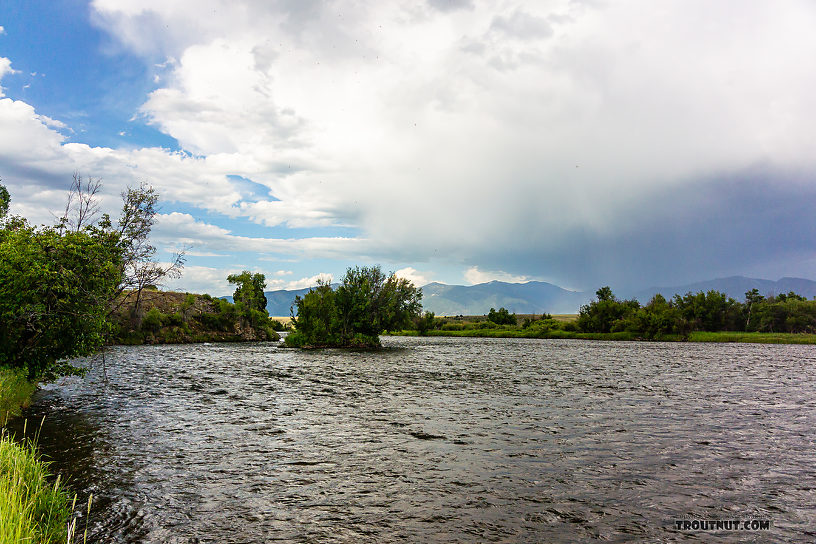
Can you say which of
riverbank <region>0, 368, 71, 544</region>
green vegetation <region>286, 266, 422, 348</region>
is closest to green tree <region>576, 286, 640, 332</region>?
green vegetation <region>286, 266, 422, 348</region>

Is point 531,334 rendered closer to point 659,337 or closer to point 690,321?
point 659,337

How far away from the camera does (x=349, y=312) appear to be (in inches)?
3772

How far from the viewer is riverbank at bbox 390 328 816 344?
129 metres

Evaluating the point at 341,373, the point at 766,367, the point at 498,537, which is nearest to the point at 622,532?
the point at 498,537

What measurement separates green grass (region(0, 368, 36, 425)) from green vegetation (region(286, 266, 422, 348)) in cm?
6400

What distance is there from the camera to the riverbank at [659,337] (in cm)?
12888

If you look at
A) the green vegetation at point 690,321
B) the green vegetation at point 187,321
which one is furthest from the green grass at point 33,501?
the green vegetation at point 690,321

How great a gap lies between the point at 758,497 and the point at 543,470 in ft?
23.2

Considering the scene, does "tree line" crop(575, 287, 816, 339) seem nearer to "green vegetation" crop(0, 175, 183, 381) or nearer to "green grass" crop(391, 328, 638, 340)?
"green grass" crop(391, 328, 638, 340)

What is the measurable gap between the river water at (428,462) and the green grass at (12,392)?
6.41 ft

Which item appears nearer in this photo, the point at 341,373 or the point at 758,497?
the point at 758,497

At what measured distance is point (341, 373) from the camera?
51.7 meters

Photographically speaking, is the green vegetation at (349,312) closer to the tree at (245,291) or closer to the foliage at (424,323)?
the tree at (245,291)

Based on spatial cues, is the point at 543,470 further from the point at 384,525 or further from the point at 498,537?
the point at 384,525
